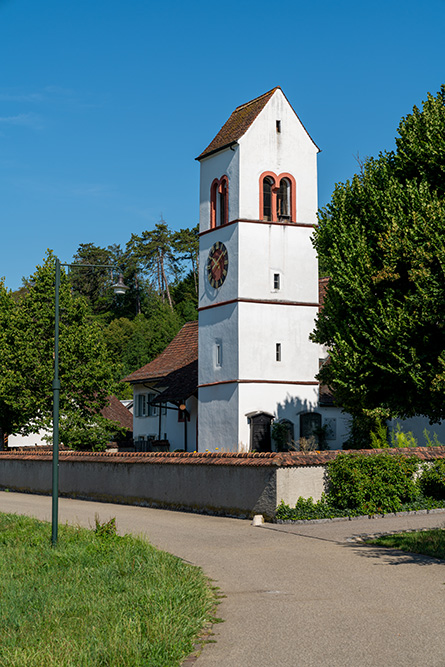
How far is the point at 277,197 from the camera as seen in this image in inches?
1561

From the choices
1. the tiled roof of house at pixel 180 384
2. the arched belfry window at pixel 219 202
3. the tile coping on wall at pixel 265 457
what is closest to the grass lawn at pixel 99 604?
the tile coping on wall at pixel 265 457

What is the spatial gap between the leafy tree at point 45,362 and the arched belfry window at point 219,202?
838 centimetres

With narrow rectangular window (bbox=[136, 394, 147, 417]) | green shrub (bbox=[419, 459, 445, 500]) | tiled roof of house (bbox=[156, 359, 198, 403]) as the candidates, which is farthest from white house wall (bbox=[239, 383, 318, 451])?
narrow rectangular window (bbox=[136, 394, 147, 417])

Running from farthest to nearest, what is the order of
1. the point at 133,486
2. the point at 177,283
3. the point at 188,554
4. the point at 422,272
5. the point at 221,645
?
the point at 177,283 → the point at 133,486 → the point at 422,272 → the point at 188,554 → the point at 221,645

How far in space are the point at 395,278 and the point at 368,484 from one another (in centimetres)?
532

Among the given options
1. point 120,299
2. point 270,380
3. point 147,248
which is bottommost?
point 270,380

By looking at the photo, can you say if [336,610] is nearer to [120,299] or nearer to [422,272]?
[422,272]

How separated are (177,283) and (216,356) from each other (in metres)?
70.6

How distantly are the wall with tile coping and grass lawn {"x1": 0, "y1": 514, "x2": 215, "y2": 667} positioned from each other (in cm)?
603

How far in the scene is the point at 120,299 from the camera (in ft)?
362

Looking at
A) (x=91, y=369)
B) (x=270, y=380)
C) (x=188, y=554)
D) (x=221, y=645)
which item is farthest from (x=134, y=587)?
(x=91, y=369)

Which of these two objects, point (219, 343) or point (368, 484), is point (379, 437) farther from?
point (368, 484)

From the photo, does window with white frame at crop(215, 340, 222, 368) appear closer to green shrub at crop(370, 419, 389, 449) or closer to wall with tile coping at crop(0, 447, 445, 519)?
green shrub at crop(370, 419, 389, 449)

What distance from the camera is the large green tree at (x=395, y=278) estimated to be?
2020cm
